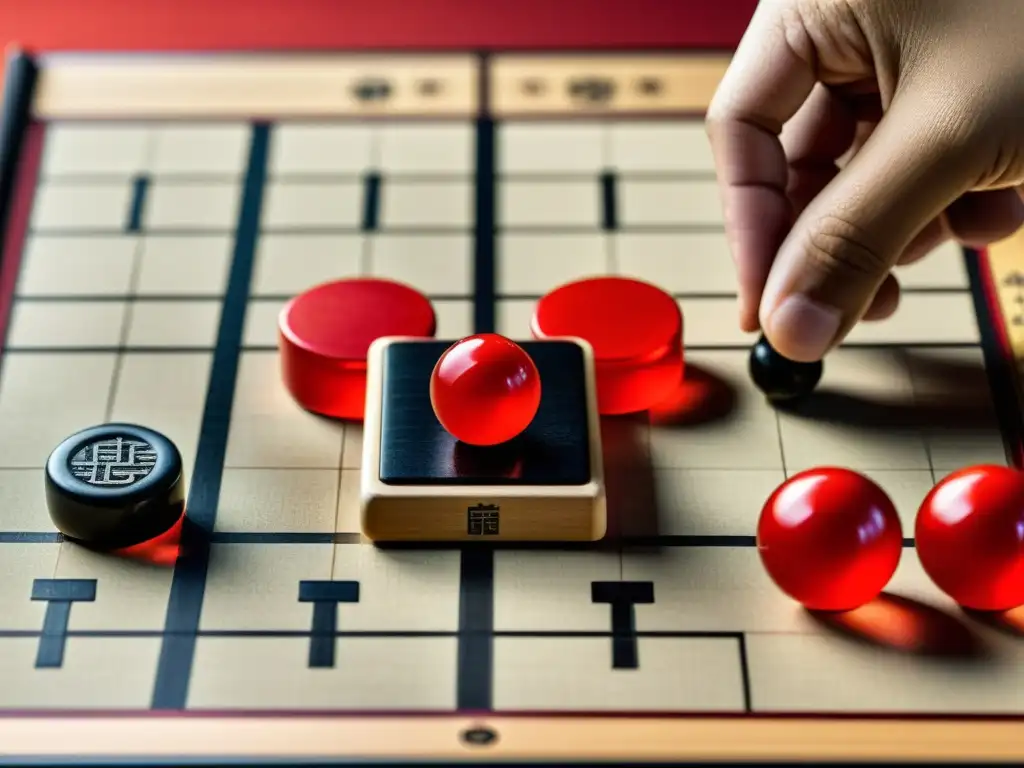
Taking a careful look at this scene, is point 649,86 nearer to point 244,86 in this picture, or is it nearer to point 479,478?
point 244,86

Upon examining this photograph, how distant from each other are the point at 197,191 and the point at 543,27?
711 mm

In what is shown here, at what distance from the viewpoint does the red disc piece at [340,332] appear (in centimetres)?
168

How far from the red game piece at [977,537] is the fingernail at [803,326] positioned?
0.68 feet

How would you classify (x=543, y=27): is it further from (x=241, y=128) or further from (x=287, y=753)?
(x=287, y=753)

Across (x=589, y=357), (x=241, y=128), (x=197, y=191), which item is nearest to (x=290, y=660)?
(x=589, y=357)

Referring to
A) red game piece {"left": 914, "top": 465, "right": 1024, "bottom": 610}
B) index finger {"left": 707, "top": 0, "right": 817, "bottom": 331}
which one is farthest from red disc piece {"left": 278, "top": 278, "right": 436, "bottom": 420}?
red game piece {"left": 914, "top": 465, "right": 1024, "bottom": 610}

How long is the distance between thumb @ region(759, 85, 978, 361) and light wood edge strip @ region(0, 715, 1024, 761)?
17.5 inches

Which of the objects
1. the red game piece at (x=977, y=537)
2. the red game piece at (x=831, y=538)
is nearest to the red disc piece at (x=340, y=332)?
the red game piece at (x=831, y=538)

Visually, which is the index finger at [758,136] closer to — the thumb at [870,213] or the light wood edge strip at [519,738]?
the thumb at [870,213]

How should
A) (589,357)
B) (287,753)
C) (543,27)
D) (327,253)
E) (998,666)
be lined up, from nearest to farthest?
(287,753) < (998,666) < (589,357) < (327,253) < (543,27)

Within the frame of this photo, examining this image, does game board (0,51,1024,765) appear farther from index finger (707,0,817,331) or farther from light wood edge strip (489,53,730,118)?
index finger (707,0,817,331)

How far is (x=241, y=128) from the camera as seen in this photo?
2203 mm

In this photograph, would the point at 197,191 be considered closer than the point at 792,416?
No

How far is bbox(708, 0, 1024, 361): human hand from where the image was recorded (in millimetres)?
1431
